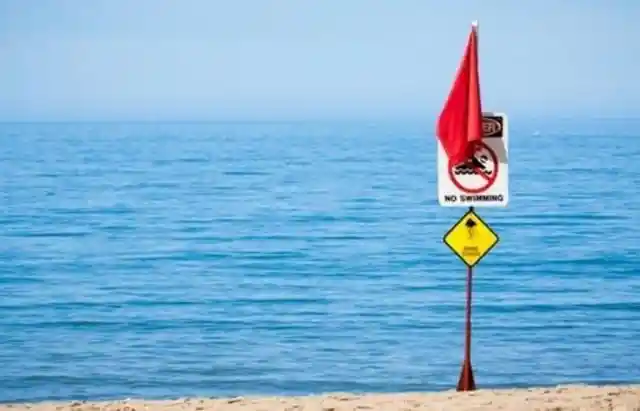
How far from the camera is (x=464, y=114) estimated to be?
11945 mm

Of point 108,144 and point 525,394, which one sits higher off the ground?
point 108,144

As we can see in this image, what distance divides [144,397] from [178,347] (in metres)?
3.33

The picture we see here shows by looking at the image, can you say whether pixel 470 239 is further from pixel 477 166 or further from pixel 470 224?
pixel 477 166

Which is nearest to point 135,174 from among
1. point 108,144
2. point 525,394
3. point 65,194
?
point 65,194

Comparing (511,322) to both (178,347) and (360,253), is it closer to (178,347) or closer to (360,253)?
(178,347)

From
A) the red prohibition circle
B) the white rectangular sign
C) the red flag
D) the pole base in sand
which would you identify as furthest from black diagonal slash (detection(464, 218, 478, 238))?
the pole base in sand

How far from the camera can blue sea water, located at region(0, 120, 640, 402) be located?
1669 cm

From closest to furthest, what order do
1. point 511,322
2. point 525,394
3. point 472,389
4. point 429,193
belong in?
1. point 525,394
2. point 472,389
3. point 511,322
4. point 429,193

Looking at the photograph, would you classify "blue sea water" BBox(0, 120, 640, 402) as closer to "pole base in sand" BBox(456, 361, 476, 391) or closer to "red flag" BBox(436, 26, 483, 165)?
"pole base in sand" BBox(456, 361, 476, 391)

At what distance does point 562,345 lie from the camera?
1845 cm

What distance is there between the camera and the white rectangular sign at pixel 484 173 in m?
12.1

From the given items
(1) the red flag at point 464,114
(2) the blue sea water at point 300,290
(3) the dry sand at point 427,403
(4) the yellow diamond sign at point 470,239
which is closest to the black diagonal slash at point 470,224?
(4) the yellow diamond sign at point 470,239

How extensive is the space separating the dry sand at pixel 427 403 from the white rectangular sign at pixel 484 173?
164 centimetres

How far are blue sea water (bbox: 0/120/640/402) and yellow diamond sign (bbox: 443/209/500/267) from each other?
3.57 metres
